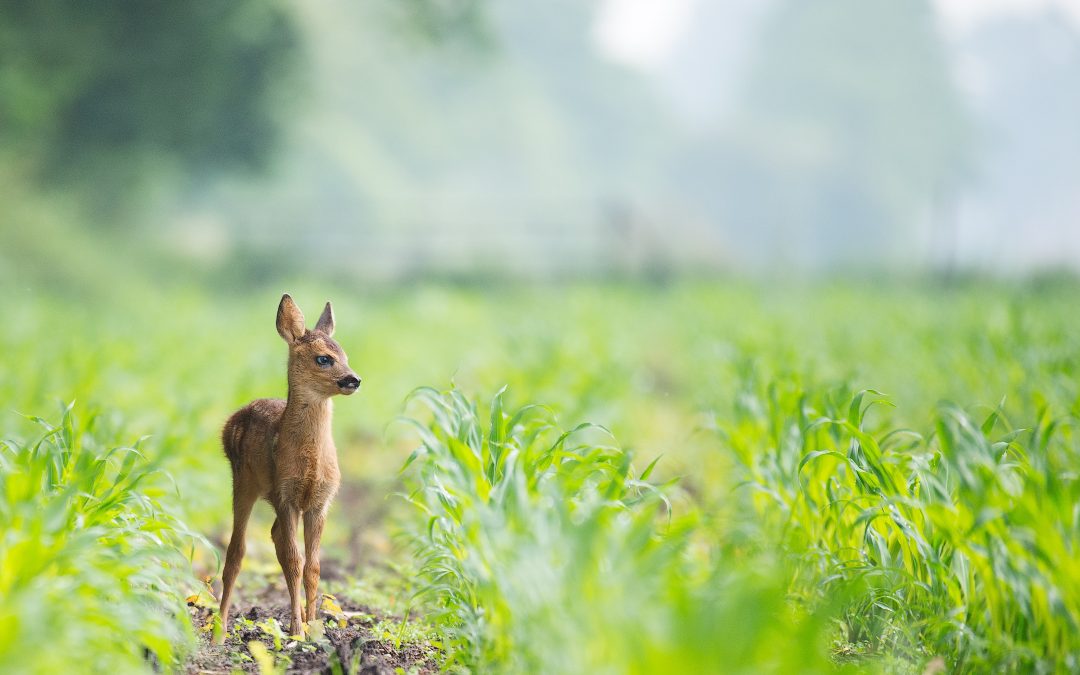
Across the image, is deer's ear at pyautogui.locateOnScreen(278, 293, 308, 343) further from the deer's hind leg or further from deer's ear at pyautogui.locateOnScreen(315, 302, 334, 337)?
the deer's hind leg

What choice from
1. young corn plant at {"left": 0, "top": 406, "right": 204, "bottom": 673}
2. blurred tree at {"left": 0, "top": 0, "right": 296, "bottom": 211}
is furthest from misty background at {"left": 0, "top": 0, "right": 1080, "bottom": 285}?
young corn plant at {"left": 0, "top": 406, "right": 204, "bottom": 673}

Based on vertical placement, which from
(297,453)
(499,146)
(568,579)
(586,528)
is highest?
(499,146)

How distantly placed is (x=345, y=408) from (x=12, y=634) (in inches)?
199

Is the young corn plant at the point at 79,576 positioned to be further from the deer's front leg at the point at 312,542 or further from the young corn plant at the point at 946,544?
the young corn plant at the point at 946,544

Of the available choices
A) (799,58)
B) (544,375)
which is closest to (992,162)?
(799,58)

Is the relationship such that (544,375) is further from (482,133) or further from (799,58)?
(799,58)

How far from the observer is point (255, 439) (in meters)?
2.75

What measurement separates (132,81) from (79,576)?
1350 cm

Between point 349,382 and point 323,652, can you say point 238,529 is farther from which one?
point 349,382

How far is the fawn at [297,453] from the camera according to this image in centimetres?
263

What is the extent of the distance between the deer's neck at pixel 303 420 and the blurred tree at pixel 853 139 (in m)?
51.0

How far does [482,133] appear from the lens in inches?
1996

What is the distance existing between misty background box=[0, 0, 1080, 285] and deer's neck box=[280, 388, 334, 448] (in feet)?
36.6

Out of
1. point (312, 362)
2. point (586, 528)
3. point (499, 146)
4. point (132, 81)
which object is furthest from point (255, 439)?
point (499, 146)
